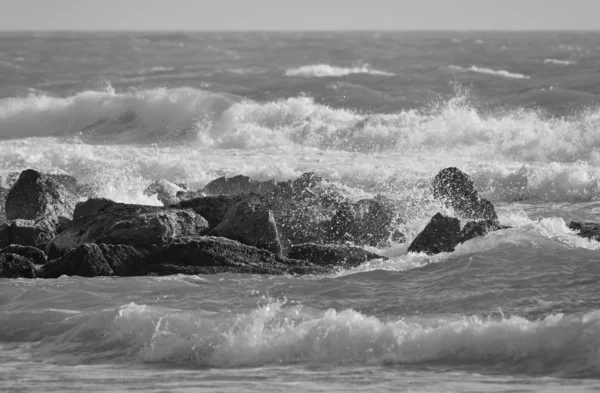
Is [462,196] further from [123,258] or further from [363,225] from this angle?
[123,258]

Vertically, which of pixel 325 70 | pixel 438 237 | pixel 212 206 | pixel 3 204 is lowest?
pixel 325 70

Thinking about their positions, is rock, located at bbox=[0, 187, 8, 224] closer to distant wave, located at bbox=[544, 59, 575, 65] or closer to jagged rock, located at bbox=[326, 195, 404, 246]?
jagged rock, located at bbox=[326, 195, 404, 246]

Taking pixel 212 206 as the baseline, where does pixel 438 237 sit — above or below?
below

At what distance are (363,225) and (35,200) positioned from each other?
3.93m

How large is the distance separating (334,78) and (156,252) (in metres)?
27.1

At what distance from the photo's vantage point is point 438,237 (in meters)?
11.5

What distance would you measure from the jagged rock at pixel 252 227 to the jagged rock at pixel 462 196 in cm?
278

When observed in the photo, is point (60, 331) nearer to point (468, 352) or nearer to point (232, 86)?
point (468, 352)

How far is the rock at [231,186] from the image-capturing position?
1507cm

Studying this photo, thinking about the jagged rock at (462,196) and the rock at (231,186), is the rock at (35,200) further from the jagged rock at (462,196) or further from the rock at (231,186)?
the jagged rock at (462,196)

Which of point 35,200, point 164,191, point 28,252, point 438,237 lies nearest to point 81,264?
point 28,252

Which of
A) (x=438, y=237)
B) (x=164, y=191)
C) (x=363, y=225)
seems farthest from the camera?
(x=164, y=191)

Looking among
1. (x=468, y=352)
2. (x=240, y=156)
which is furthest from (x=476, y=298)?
(x=240, y=156)

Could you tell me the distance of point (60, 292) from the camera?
9.98 metres
